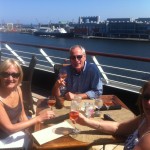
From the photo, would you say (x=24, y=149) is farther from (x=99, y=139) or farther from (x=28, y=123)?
(x=99, y=139)

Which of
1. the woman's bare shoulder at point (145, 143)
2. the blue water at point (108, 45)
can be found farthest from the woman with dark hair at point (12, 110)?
the blue water at point (108, 45)

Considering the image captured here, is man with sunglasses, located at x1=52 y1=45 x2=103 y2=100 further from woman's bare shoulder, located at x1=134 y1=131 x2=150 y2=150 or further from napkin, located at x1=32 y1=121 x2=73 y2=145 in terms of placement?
woman's bare shoulder, located at x1=134 y1=131 x2=150 y2=150

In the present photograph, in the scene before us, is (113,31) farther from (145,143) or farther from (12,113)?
(145,143)

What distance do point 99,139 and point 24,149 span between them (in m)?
0.64

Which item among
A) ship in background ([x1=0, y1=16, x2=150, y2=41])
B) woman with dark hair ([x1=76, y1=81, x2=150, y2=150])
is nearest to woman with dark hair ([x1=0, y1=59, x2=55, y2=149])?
woman with dark hair ([x1=76, y1=81, x2=150, y2=150])

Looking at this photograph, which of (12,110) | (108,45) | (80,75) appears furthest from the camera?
(108,45)

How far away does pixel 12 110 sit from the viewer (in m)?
2.25

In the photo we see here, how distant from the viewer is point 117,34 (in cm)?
8094

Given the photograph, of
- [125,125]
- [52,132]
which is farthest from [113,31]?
[52,132]

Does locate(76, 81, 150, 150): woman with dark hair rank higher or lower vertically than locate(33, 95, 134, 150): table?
higher

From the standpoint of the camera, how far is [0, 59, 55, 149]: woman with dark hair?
6.83 feet

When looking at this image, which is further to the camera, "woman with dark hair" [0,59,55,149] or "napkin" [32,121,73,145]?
"woman with dark hair" [0,59,55,149]

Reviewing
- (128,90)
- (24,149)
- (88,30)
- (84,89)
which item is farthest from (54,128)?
(88,30)

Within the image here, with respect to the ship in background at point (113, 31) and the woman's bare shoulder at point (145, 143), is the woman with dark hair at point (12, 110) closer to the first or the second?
the woman's bare shoulder at point (145, 143)
